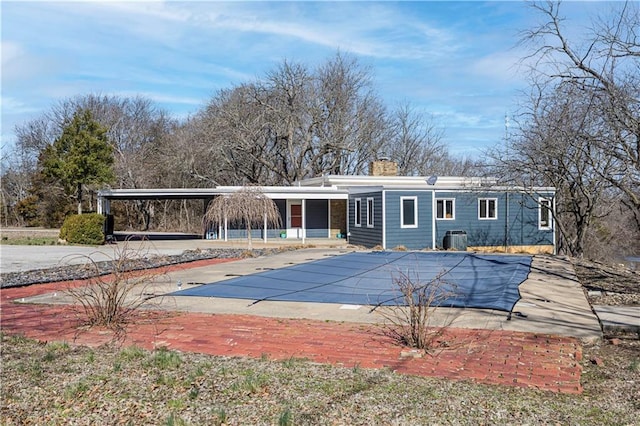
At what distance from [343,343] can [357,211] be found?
1820 centimetres

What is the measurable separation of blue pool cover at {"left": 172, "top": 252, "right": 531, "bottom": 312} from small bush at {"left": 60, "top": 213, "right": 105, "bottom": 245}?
11816mm

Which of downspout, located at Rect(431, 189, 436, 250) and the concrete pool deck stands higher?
downspout, located at Rect(431, 189, 436, 250)

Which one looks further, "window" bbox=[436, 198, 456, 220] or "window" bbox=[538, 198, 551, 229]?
"window" bbox=[538, 198, 551, 229]

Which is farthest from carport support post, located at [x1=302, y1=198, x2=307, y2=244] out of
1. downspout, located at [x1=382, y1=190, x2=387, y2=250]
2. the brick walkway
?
the brick walkway

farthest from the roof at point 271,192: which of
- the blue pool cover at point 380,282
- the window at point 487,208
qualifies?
the blue pool cover at point 380,282

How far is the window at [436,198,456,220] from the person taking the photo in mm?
22453

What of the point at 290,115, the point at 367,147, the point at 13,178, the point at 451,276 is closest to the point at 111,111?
the point at 13,178

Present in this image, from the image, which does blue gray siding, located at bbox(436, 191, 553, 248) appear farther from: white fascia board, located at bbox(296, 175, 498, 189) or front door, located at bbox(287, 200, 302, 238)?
front door, located at bbox(287, 200, 302, 238)

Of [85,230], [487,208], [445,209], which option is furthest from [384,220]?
[85,230]

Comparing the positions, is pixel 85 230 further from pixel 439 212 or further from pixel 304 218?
pixel 439 212

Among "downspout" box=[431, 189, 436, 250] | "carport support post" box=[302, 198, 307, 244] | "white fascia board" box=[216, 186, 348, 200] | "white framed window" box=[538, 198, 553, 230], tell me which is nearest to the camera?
"downspout" box=[431, 189, 436, 250]

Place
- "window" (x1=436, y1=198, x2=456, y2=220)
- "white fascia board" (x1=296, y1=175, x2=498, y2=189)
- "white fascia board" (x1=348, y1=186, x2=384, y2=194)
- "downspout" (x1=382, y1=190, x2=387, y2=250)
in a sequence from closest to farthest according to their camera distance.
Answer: "downspout" (x1=382, y1=190, x2=387, y2=250)
"white fascia board" (x1=348, y1=186, x2=384, y2=194)
"window" (x1=436, y1=198, x2=456, y2=220)
"white fascia board" (x1=296, y1=175, x2=498, y2=189)

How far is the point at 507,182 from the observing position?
20469 millimetres

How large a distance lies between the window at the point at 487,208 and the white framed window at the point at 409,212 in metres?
2.95
